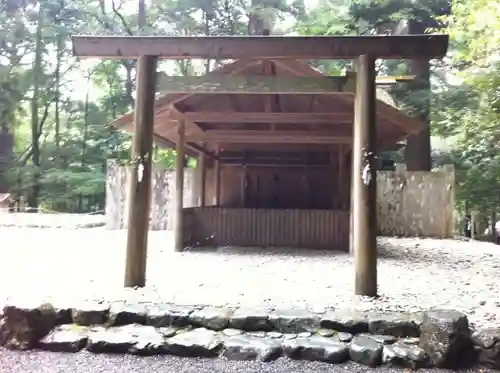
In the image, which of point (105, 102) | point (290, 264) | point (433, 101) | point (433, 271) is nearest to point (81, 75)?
point (105, 102)

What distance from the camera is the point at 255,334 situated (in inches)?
150

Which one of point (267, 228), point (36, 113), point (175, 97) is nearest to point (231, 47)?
point (175, 97)

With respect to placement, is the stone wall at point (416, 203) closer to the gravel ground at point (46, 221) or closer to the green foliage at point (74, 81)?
the green foliage at point (74, 81)

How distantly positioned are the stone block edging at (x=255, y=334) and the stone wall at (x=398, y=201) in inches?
312

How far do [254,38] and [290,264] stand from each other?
3.72 metres

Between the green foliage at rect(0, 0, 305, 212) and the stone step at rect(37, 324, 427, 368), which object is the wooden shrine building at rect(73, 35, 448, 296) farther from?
the green foliage at rect(0, 0, 305, 212)

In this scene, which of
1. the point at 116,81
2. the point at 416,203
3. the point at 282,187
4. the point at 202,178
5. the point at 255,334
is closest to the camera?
the point at 255,334

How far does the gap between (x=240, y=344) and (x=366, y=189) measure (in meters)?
2.20

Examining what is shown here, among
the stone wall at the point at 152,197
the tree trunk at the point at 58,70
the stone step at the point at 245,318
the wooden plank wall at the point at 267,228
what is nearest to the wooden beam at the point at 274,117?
the wooden plank wall at the point at 267,228

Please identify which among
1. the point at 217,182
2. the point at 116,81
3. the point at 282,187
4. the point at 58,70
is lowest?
the point at 282,187

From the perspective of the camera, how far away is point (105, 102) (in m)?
20.4

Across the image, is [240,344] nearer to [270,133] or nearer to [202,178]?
[270,133]

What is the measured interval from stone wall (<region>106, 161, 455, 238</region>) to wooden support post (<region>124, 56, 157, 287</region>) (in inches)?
262

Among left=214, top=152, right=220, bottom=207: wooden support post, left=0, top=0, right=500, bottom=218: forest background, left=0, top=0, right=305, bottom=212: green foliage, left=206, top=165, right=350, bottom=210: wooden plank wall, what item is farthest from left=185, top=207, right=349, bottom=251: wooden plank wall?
left=0, top=0, right=305, bottom=212: green foliage
